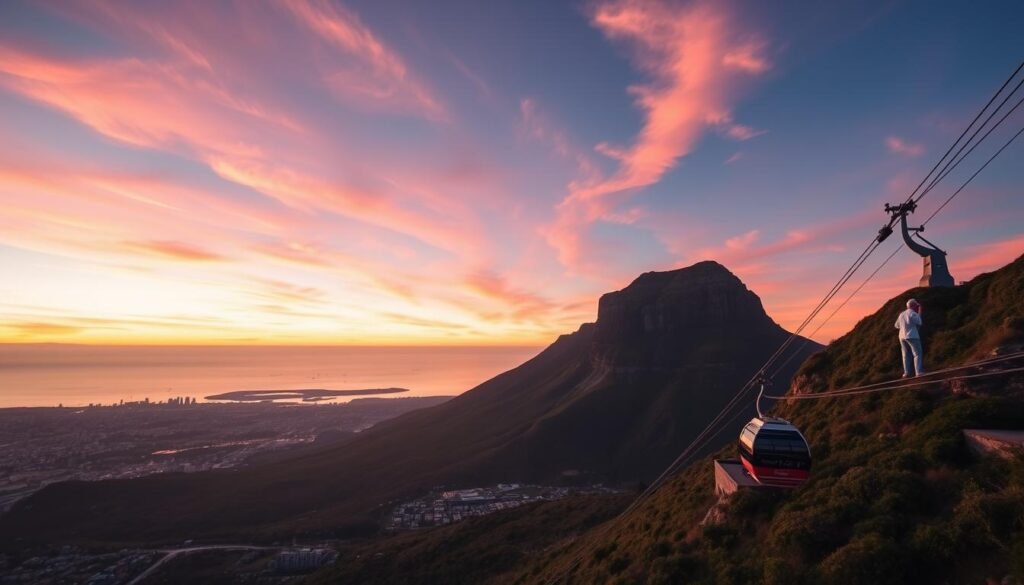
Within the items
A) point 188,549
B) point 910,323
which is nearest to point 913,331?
point 910,323

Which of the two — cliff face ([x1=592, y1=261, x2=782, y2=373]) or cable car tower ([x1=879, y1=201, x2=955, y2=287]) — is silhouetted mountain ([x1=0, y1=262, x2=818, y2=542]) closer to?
cliff face ([x1=592, y1=261, x2=782, y2=373])

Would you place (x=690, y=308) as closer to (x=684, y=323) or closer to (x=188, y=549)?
(x=684, y=323)

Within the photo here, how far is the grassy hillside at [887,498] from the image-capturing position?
10625 mm

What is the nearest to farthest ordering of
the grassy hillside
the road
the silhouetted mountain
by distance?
the grassy hillside, the road, the silhouetted mountain

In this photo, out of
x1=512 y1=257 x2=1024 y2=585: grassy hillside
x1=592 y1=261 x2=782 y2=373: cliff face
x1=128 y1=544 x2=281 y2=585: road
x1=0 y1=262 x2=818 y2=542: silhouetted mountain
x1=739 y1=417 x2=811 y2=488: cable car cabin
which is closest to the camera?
x1=512 y1=257 x2=1024 y2=585: grassy hillside

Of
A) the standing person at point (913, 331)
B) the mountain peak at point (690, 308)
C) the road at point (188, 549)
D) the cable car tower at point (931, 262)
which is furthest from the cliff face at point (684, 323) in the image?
the standing person at point (913, 331)

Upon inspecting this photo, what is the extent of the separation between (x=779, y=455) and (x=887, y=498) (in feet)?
12.4

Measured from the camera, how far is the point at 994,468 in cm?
1212

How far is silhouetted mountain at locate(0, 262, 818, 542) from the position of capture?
312 feet

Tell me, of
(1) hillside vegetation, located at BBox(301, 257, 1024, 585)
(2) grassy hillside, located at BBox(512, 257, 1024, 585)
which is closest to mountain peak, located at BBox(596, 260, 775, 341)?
(1) hillside vegetation, located at BBox(301, 257, 1024, 585)

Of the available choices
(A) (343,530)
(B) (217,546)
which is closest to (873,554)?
(A) (343,530)

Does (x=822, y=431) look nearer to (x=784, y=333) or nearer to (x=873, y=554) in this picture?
(x=873, y=554)

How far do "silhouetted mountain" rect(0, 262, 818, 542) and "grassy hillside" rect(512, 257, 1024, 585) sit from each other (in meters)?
80.7

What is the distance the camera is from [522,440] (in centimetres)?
13038
